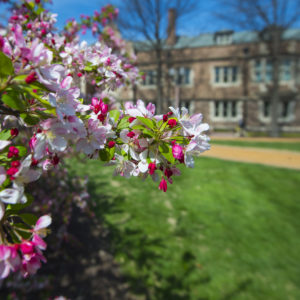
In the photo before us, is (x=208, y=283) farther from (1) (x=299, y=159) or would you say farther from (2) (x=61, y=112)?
(1) (x=299, y=159)

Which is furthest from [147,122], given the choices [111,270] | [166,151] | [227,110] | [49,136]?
[227,110]

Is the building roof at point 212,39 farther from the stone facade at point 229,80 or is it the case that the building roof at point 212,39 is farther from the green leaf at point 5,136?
the green leaf at point 5,136

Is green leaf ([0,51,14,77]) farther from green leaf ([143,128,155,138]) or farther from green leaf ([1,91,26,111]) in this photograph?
green leaf ([143,128,155,138])

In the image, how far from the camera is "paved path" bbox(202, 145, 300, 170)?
923cm

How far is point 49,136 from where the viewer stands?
89cm

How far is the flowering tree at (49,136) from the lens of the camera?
0.83 meters

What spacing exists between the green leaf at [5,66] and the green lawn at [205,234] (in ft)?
11.5

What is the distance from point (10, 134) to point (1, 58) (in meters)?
0.33

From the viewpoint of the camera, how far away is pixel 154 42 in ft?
64.0

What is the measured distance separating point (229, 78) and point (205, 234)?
2060cm

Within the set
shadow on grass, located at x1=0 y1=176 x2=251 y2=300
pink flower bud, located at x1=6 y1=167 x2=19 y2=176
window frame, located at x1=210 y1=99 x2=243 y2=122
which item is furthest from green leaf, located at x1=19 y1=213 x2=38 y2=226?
window frame, located at x1=210 y1=99 x2=243 y2=122

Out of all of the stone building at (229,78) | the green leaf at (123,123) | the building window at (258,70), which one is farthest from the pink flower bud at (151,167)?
the building window at (258,70)

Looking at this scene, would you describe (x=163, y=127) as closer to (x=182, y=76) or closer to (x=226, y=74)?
(x=226, y=74)

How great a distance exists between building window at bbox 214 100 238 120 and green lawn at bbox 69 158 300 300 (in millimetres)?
16060
